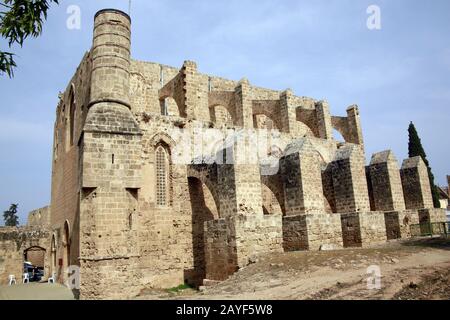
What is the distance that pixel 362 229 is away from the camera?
12172mm

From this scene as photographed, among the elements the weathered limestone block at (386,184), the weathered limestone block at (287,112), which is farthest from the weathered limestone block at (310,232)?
the weathered limestone block at (287,112)

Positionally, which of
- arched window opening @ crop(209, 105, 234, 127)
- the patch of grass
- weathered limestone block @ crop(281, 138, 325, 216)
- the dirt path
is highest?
arched window opening @ crop(209, 105, 234, 127)

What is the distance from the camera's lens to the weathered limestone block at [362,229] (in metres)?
12.1

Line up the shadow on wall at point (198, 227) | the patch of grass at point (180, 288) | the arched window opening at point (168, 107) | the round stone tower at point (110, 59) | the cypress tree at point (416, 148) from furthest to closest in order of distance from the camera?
the cypress tree at point (416, 148)
the arched window opening at point (168, 107)
the shadow on wall at point (198, 227)
the patch of grass at point (180, 288)
the round stone tower at point (110, 59)

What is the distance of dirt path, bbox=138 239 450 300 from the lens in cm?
587

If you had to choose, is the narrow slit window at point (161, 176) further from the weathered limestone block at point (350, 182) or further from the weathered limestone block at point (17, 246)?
the weathered limestone block at point (17, 246)

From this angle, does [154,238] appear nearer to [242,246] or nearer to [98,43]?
[242,246]

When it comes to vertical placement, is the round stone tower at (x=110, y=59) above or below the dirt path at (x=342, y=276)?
above

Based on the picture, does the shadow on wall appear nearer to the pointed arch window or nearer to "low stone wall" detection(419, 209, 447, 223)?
the pointed arch window

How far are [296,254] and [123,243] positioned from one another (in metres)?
5.20

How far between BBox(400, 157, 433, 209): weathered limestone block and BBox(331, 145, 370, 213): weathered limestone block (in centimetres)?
465

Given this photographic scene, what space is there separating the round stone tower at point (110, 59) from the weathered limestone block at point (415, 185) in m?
13.9

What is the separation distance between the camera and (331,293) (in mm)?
6113

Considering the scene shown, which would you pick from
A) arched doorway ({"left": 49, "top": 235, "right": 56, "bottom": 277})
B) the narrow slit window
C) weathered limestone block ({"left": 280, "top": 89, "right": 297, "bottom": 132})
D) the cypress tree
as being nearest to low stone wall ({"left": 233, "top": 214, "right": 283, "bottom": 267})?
the narrow slit window
